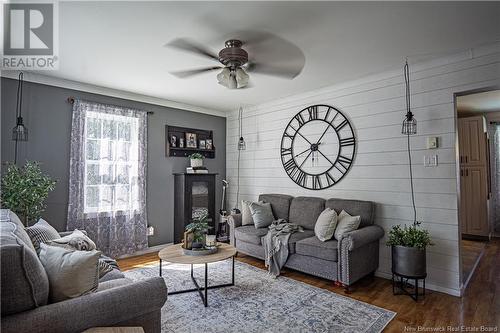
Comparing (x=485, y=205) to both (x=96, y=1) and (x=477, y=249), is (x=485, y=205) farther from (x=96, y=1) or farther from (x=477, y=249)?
(x=96, y=1)

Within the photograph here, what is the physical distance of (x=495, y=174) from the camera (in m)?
5.41

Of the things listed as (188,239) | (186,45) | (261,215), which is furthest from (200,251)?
(186,45)

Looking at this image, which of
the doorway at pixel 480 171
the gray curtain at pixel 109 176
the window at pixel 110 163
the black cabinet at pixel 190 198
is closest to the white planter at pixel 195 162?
the black cabinet at pixel 190 198

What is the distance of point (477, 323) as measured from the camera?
2.34 m

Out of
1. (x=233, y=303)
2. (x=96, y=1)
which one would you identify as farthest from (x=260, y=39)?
(x=233, y=303)

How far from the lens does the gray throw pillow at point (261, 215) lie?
4.13 m

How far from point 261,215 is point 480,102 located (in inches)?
167

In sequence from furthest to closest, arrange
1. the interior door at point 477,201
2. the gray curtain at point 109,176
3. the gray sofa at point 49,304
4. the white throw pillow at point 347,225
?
1. the interior door at point 477,201
2. the gray curtain at point 109,176
3. the white throw pillow at point 347,225
4. the gray sofa at point 49,304

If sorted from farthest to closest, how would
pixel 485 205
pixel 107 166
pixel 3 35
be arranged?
pixel 485 205
pixel 107 166
pixel 3 35

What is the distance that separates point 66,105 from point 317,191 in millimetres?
3834

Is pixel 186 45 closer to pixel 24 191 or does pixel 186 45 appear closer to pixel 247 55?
pixel 247 55

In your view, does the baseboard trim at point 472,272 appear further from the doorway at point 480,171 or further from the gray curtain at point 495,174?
the gray curtain at point 495,174

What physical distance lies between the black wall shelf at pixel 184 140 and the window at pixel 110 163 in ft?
1.90

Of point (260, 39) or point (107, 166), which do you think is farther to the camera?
point (107, 166)
